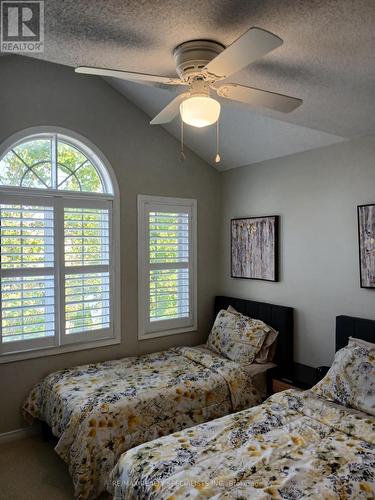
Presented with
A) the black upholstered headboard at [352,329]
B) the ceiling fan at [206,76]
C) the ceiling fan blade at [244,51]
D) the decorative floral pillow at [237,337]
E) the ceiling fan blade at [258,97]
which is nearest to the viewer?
the ceiling fan blade at [244,51]

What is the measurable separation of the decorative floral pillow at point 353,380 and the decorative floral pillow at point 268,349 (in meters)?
0.91

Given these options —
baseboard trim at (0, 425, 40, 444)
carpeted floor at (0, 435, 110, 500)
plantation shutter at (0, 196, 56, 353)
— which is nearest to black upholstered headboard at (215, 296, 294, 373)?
carpeted floor at (0, 435, 110, 500)

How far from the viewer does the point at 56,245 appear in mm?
3230

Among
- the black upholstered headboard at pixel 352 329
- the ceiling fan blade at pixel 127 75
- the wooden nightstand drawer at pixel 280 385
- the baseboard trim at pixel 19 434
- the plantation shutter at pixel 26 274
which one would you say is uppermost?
the ceiling fan blade at pixel 127 75

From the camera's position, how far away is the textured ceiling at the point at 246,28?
1348 mm

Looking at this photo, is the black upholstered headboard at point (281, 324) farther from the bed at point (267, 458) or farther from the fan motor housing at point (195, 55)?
the fan motor housing at point (195, 55)

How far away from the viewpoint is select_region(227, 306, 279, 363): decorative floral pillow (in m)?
3.46

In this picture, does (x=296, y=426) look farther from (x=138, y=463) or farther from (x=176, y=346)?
(x=176, y=346)

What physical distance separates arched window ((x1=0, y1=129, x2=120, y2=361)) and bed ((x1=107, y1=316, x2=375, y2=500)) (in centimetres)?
153

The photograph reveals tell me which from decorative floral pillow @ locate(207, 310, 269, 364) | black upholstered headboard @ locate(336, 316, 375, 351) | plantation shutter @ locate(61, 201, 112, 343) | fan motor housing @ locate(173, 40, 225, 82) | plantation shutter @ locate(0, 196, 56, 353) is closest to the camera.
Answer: fan motor housing @ locate(173, 40, 225, 82)

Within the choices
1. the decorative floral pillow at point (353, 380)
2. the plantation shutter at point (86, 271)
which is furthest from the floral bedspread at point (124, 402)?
the decorative floral pillow at point (353, 380)

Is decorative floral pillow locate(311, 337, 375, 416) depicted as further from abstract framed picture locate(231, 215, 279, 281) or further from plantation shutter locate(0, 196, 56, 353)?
plantation shutter locate(0, 196, 56, 353)

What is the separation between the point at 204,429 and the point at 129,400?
0.68 m

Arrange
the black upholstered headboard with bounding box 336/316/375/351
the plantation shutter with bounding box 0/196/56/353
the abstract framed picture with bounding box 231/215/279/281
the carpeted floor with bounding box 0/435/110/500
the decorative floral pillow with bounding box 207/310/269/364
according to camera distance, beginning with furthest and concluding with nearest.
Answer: the abstract framed picture with bounding box 231/215/279/281 < the decorative floral pillow with bounding box 207/310/269/364 < the plantation shutter with bounding box 0/196/56/353 < the black upholstered headboard with bounding box 336/316/375/351 < the carpeted floor with bounding box 0/435/110/500
